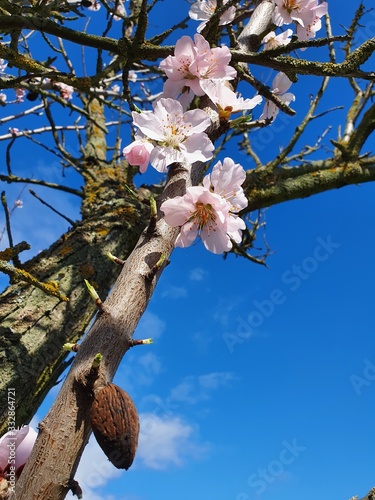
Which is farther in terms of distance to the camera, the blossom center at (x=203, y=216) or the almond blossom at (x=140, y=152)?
the almond blossom at (x=140, y=152)

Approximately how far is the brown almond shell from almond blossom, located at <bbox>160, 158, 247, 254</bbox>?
508 mm

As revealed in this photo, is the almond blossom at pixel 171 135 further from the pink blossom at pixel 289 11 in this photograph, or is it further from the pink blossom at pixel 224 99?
the pink blossom at pixel 289 11

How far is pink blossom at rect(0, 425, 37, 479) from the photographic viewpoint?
1011 mm

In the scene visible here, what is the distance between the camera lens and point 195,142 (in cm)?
136

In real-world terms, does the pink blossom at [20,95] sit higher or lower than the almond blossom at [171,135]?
higher

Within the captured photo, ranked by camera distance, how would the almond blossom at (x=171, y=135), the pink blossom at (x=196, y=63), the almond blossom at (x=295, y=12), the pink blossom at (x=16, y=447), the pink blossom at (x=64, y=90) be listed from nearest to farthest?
the pink blossom at (x=16, y=447) → the almond blossom at (x=171, y=135) → the pink blossom at (x=196, y=63) → the almond blossom at (x=295, y=12) → the pink blossom at (x=64, y=90)

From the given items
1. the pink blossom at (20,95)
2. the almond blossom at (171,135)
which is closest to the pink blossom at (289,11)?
the almond blossom at (171,135)

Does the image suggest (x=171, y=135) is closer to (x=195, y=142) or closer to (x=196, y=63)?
(x=195, y=142)

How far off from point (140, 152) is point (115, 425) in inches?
34.9

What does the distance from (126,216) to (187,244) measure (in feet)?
6.43

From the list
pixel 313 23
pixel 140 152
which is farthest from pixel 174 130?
pixel 313 23

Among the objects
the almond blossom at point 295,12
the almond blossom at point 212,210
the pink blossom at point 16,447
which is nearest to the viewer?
the pink blossom at point 16,447

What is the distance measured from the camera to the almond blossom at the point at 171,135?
1356 mm

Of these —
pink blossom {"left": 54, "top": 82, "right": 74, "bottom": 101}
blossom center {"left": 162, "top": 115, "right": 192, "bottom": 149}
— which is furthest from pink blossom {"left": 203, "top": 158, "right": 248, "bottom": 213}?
pink blossom {"left": 54, "top": 82, "right": 74, "bottom": 101}
